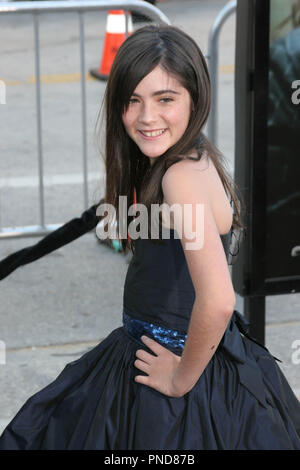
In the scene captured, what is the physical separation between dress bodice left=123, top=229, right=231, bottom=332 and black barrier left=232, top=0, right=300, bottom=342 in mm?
1092

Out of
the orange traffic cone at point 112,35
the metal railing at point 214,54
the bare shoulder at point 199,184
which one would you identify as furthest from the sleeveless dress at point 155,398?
the orange traffic cone at point 112,35

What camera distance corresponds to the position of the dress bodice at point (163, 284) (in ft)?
8.20

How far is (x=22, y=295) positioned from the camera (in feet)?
16.5

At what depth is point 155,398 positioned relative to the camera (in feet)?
8.14

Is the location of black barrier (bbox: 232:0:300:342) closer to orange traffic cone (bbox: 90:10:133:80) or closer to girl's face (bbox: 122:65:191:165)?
girl's face (bbox: 122:65:191:165)

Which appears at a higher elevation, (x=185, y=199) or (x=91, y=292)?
(x=185, y=199)

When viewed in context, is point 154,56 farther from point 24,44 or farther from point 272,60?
point 24,44

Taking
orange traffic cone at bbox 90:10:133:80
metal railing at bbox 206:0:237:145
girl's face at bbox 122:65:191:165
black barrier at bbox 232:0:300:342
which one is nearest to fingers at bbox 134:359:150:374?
girl's face at bbox 122:65:191:165

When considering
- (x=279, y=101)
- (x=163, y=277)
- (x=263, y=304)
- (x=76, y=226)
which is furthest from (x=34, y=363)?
(x=163, y=277)

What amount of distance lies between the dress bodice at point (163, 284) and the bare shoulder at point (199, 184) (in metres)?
0.16

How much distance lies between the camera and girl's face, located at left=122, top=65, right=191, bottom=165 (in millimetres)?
2389

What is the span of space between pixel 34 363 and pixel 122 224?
1.71m

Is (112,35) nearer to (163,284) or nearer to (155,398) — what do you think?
(163,284)

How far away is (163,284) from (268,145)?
126 cm
